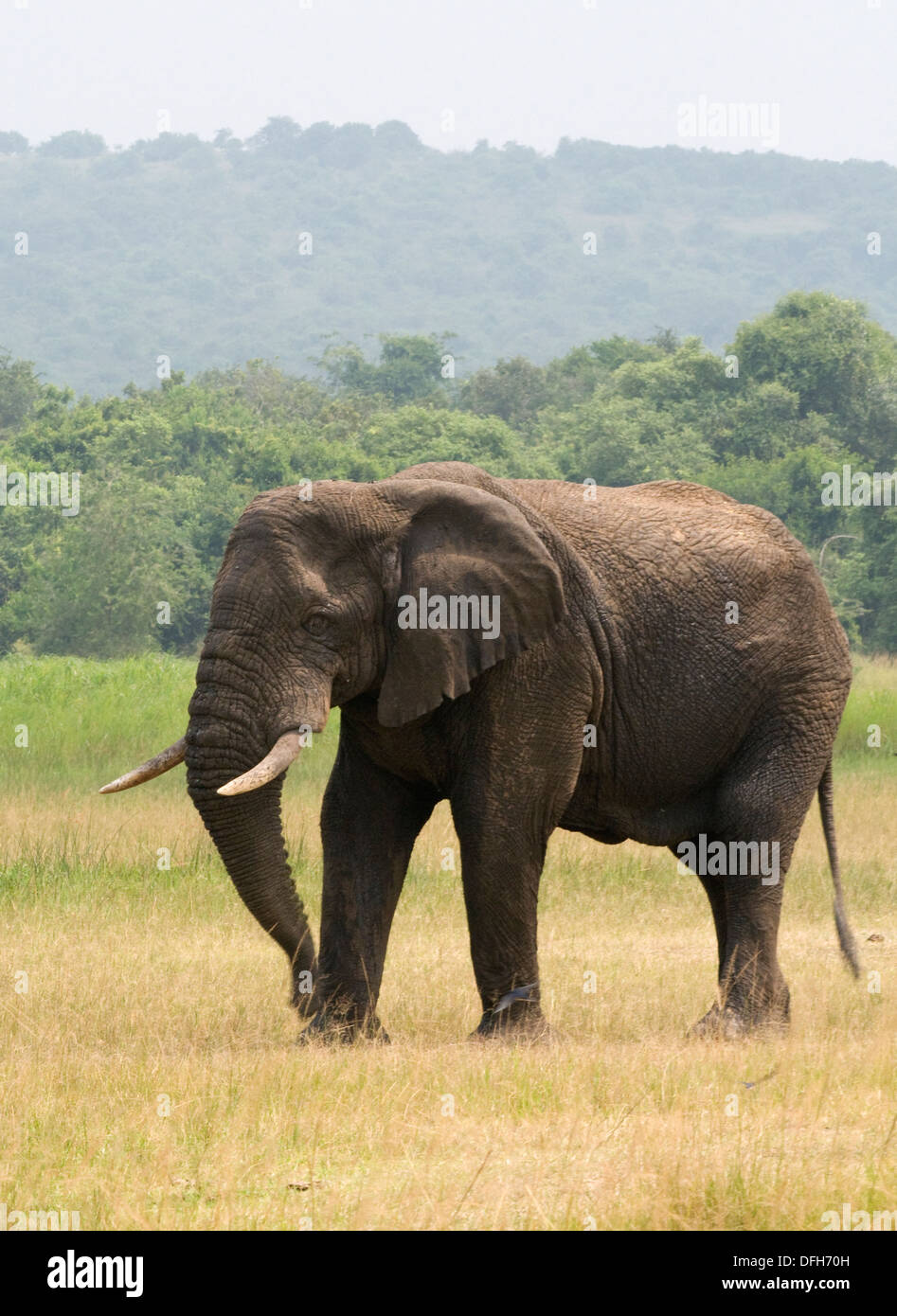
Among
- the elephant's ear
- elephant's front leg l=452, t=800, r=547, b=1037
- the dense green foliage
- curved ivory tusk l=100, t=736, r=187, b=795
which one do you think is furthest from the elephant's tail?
the dense green foliage

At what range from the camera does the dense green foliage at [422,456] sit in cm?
4244

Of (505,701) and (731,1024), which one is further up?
(505,701)

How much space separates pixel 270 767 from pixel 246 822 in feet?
1.73

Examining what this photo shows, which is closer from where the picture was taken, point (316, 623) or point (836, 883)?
point (316, 623)

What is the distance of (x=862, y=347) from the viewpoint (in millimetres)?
53594

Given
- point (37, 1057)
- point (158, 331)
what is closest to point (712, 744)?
point (37, 1057)

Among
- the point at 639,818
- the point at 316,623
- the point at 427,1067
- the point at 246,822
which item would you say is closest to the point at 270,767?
the point at 246,822

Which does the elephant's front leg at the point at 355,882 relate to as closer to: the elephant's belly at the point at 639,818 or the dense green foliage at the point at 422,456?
the elephant's belly at the point at 639,818

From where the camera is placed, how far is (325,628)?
741 centimetres

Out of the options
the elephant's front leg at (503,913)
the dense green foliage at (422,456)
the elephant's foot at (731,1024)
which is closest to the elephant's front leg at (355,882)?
the elephant's front leg at (503,913)

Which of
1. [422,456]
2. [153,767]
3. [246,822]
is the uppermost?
[153,767]

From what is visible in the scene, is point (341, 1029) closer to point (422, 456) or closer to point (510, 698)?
point (510, 698)

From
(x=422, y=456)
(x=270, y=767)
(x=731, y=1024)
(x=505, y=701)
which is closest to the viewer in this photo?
(x=270, y=767)
